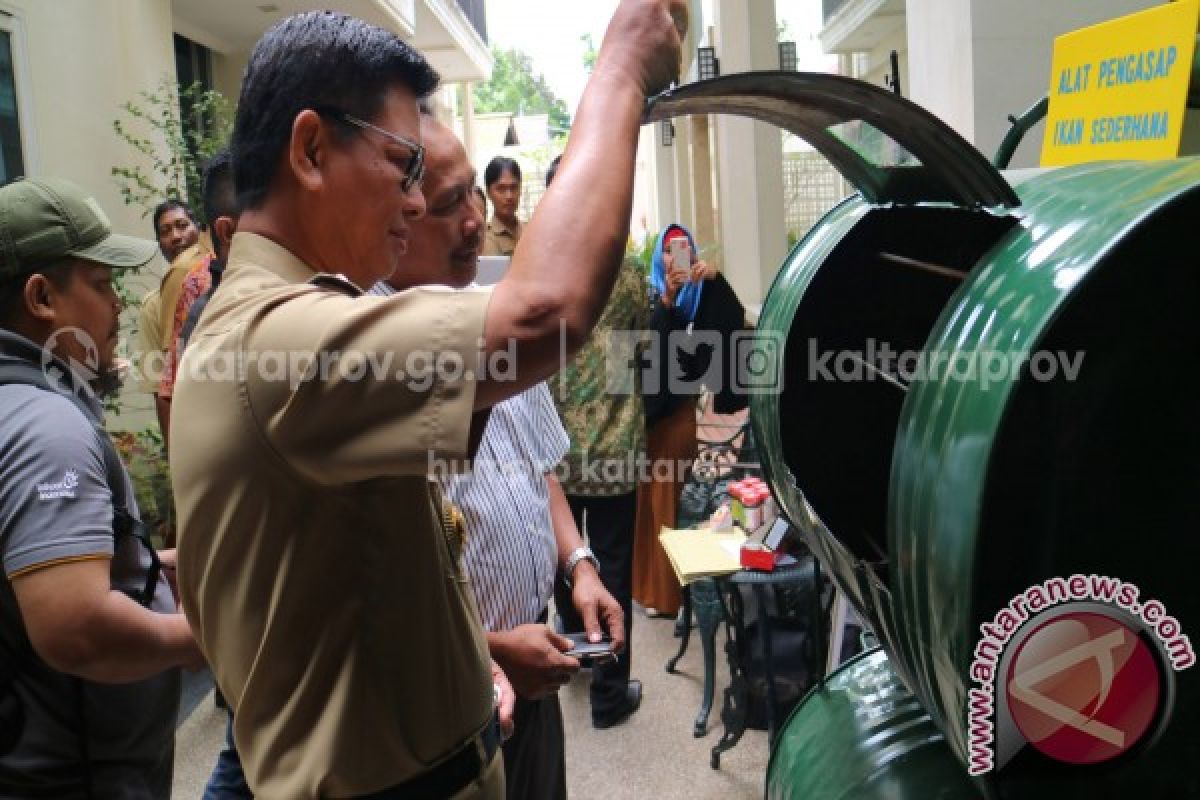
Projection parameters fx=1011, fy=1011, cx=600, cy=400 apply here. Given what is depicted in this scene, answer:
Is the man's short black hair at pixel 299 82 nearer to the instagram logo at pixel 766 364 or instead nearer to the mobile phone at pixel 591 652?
the instagram logo at pixel 766 364

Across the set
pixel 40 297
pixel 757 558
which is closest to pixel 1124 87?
pixel 40 297

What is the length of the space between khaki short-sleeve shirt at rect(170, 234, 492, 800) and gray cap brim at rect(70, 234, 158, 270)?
2.72 feet

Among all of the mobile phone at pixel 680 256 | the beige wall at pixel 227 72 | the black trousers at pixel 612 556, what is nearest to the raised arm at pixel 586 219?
the black trousers at pixel 612 556

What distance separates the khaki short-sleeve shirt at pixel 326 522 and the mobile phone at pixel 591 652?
26.7 inches

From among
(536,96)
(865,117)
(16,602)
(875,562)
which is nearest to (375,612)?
(875,562)

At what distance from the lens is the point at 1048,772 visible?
2.77 ft

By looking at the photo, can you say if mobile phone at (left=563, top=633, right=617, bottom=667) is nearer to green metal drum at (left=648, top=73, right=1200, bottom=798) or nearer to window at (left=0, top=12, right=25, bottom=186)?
green metal drum at (left=648, top=73, right=1200, bottom=798)

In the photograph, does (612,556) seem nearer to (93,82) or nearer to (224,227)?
(224,227)

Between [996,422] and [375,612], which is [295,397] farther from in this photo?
[996,422]

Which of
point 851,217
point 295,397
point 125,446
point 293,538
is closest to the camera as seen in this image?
point 295,397

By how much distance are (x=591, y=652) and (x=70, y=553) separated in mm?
943

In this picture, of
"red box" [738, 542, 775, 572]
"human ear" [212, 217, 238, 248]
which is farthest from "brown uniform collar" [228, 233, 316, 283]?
"red box" [738, 542, 775, 572]

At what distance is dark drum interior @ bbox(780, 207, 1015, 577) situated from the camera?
1.33m

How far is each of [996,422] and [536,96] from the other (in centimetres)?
5741
